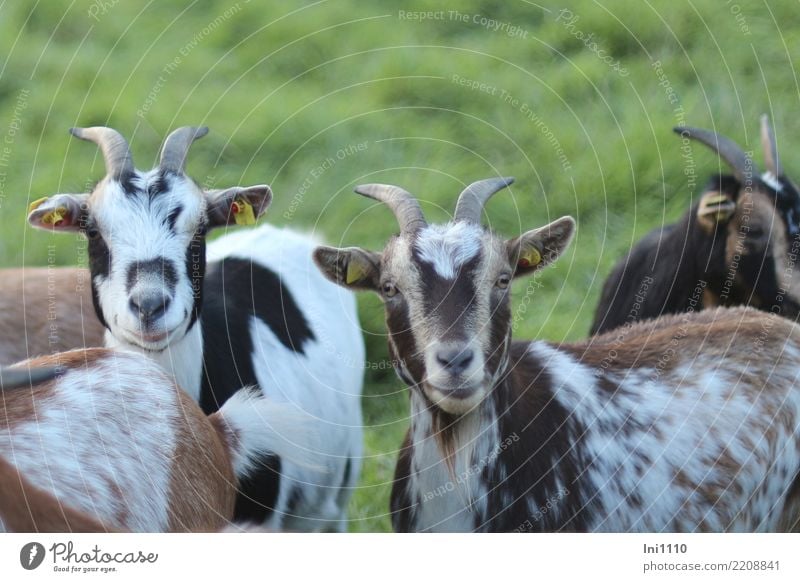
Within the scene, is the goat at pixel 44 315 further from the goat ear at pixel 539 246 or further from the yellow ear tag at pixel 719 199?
the yellow ear tag at pixel 719 199

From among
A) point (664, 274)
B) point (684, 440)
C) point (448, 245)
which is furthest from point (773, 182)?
point (448, 245)

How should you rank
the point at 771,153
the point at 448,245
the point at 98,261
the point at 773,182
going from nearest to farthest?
the point at 448,245 < the point at 98,261 < the point at 773,182 < the point at 771,153

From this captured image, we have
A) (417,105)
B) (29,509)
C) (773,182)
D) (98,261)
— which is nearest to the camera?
(29,509)

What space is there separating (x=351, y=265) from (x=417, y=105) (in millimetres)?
1798

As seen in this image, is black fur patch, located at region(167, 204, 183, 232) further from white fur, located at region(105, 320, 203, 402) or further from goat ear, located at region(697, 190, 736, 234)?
goat ear, located at region(697, 190, 736, 234)

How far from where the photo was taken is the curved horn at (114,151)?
362cm

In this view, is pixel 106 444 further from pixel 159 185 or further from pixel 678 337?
pixel 678 337

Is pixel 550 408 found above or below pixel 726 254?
below

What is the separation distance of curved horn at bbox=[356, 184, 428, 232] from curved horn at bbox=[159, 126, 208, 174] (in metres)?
0.62

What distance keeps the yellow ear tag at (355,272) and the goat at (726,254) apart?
4.48ft

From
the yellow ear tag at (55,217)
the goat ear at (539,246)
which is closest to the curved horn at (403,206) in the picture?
the goat ear at (539,246)

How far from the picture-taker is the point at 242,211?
12.3ft
